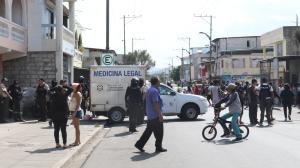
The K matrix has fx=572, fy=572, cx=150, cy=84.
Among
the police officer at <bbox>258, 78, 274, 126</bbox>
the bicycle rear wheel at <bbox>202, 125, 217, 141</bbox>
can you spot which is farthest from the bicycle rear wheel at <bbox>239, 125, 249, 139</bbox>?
the police officer at <bbox>258, 78, 274, 126</bbox>

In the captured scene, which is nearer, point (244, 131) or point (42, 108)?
point (244, 131)

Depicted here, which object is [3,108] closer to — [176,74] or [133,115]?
[133,115]

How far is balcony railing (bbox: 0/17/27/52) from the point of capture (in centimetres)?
2502

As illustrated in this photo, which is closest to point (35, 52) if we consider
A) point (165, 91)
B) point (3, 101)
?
point (3, 101)

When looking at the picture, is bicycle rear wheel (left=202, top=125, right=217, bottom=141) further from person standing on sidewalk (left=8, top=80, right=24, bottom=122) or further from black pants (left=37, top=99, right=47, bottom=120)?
person standing on sidewalk (left=8, top=80, right=24, bottom=122)

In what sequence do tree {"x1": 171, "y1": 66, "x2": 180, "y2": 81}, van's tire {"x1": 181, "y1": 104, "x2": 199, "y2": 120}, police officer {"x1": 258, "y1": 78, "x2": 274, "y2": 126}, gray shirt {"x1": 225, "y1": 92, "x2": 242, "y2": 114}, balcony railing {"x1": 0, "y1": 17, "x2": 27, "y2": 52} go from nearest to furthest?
1. gray shirt {"x1": 225, "y1": 92, "x2": 242, "y2": 114}
2. police officer {"x1": 258, "y1": 78, "x2": 274, "y2": 126}
3. van's tire {"x1": 181, "y1": 104, "x2": 199, "y2": 120}
4. balcony railing {"x1": 0, "y1": 17, "x2": 27, "y2": 52}
5. tree {"x1": 171, "y1": 66, "x2": 180, "y2": 81}

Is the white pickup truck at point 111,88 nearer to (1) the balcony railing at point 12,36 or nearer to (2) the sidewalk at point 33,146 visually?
(2) the sidewalk at point 33,146

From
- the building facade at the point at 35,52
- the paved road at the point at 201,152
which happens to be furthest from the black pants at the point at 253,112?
the building facade at the point at 35,52

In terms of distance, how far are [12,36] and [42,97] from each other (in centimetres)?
445

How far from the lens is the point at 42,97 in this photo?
23.8 meters

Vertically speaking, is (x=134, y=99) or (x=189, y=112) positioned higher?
(x=134, y=99)

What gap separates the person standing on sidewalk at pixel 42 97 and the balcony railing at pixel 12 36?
287 cm

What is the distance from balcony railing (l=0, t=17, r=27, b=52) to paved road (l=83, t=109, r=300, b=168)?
9004mm

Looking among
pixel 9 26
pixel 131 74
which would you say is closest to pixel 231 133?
pixel 131 74
